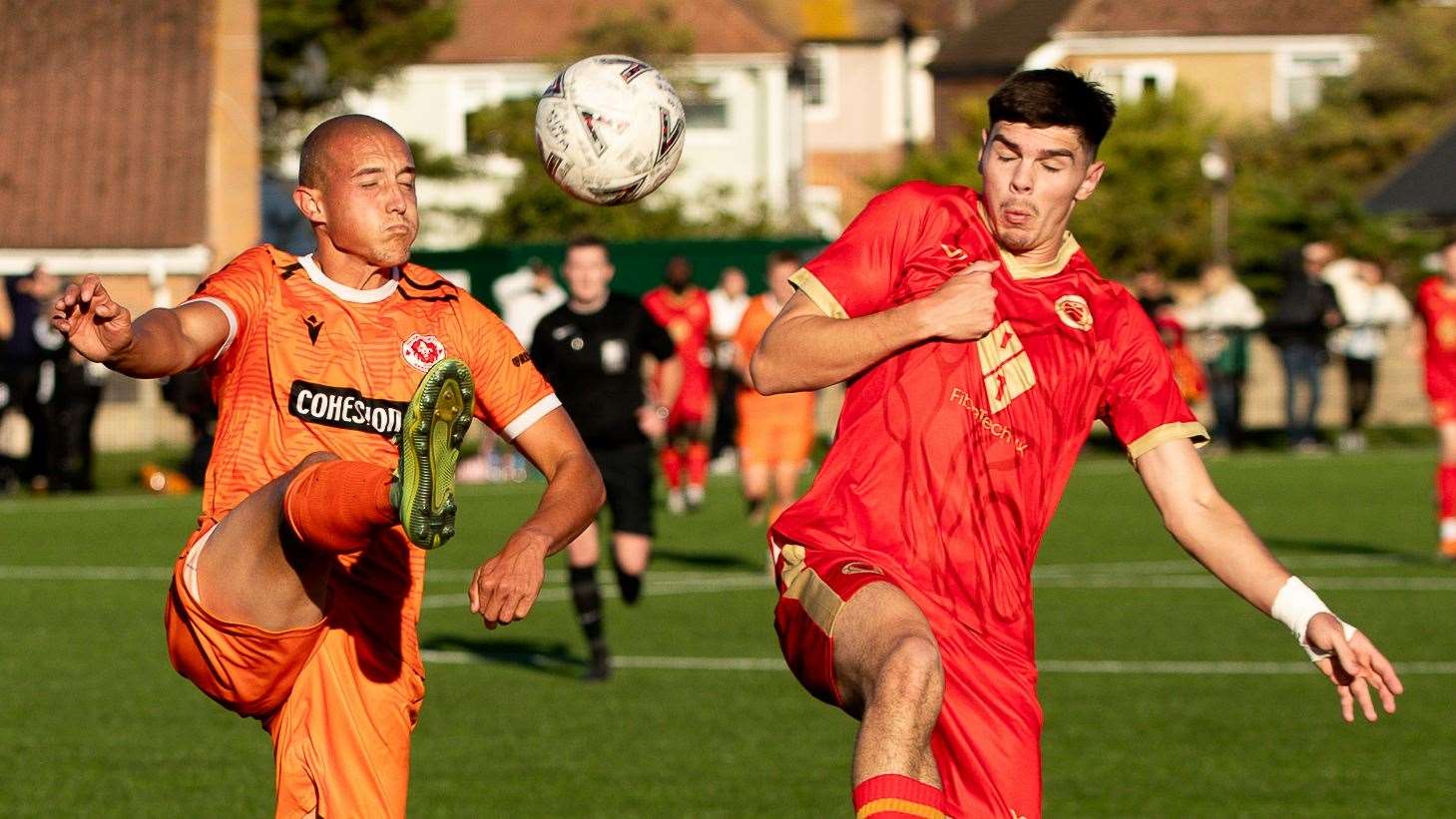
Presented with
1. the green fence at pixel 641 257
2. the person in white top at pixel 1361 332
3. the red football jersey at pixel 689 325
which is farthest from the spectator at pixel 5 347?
the person in white top at pixel 1361 332

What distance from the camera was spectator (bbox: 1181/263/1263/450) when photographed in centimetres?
2741

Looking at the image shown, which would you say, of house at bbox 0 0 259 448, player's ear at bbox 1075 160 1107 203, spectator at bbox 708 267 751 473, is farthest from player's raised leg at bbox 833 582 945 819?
house at bbox 0 0 259 448

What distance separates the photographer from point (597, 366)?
41.7 feet

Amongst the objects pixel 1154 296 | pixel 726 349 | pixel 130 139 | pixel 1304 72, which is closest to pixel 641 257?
pixel 726 349

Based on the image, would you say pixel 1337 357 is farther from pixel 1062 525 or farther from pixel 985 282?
pixel 985 282

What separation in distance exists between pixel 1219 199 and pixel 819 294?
42.8 meters

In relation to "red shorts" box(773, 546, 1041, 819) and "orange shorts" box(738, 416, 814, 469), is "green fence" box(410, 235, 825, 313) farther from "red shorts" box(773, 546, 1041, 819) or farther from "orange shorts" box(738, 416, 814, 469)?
"red shorts" box(773, 546, 1041, 819)

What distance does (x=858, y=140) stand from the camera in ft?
218

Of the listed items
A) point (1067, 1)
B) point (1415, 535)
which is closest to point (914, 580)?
point (1415, 535)

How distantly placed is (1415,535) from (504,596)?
49.7 feet

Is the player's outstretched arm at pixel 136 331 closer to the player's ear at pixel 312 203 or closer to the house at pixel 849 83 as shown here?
the player's ear at pixel 312 203

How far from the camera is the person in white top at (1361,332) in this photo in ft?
92.9

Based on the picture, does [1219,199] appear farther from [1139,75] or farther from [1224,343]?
[1224,343]

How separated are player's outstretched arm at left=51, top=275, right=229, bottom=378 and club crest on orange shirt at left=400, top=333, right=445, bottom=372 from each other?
48 cm
